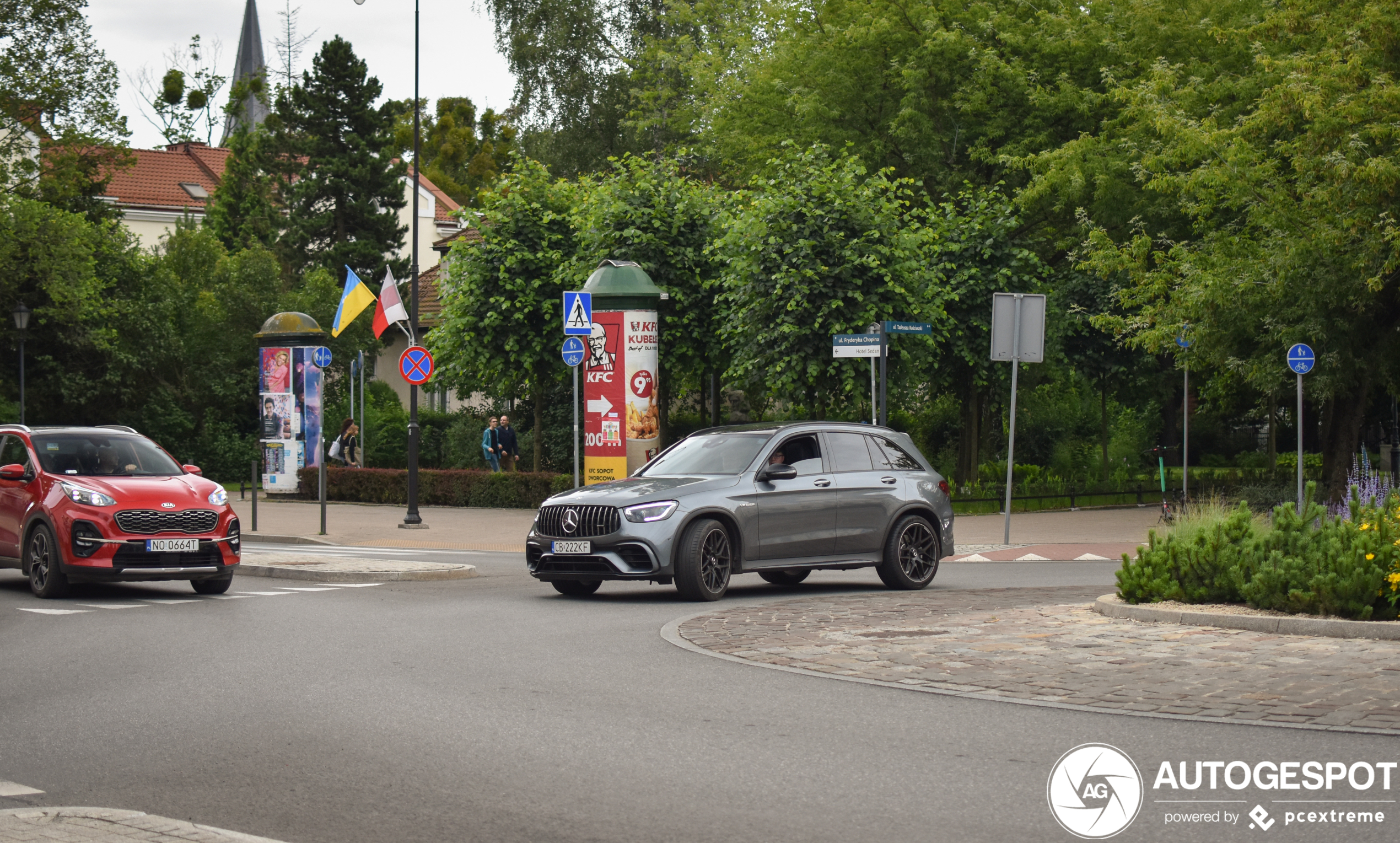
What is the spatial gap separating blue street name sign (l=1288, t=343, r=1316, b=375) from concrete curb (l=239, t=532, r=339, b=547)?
14.8 metres

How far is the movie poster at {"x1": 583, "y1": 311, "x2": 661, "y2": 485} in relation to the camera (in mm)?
26531

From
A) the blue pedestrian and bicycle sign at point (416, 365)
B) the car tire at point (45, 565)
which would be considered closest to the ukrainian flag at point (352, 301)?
the blue pedestrian and bicycle sign at point (416, 365)

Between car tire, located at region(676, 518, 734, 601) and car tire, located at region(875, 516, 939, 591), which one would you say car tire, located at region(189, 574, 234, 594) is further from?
car tire, located at region(875, 516, 939, 591)

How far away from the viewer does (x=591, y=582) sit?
15.0 m

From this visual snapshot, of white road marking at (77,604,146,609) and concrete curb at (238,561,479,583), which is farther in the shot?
concrete curb at (238,561,479,583)

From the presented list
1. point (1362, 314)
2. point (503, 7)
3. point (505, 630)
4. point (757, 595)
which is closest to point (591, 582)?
point (757, 595)

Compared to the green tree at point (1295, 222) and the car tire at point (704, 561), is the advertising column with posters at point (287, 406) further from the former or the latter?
the car tire at point (704, 561)

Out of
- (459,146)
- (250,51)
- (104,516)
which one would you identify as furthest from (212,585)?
(250,51)

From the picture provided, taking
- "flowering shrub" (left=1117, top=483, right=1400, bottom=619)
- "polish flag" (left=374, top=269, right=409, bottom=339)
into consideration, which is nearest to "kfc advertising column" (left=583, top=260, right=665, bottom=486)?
"polish flag" (left=374, top=269, right=409, bottom=339)

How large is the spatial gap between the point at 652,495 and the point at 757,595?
1.84 metres

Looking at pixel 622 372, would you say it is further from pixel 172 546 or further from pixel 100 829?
pixel 100 829

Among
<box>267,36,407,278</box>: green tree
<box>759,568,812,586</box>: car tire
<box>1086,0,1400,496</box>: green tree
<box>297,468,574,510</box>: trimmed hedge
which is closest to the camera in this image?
<box>759,568,812,586</box>: car tire

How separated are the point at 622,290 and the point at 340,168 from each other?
37.3m

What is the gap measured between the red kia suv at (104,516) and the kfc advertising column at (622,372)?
36.9 feet
